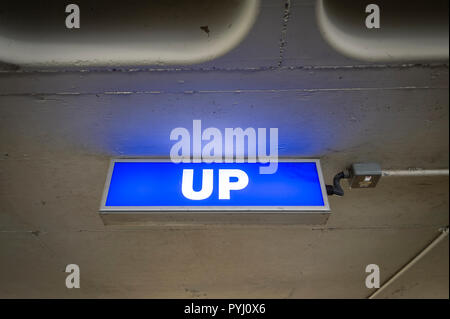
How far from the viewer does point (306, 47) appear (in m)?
1.36

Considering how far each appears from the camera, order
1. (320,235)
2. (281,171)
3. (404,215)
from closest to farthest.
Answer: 1. (281,171)
2. (404,215)
3. (320,235)

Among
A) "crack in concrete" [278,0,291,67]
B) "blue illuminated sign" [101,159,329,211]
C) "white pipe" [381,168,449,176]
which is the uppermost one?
"crack in concrete" [278,0,291,67]

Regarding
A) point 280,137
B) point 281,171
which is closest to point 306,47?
point 280,137

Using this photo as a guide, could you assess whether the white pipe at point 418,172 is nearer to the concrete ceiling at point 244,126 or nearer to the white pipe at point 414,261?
the concrete ceiling at point 244,126

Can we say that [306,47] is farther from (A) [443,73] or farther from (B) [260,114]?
(A) [443,73]

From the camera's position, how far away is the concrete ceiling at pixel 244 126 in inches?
56.9

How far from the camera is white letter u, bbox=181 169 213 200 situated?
1.44 m

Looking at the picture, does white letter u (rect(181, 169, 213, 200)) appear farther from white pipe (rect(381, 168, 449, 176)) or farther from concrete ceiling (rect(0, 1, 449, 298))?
white pipe (rect(381, 168, 449, 176))

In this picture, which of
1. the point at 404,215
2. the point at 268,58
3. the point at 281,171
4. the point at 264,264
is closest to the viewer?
the point at 268,58

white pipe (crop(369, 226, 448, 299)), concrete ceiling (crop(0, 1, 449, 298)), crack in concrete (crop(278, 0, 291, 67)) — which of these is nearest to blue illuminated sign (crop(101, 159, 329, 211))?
concrete ceiling (crop(0, 1, 449, 298))

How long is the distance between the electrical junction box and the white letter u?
0.85 m

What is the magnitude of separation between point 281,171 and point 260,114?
33cm

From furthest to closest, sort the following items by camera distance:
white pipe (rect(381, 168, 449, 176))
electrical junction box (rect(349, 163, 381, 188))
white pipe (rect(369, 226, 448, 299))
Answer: white pipe (rect(369, 226, 448, 299)) → white pipe (rect(381, 168, 449, 176)) → electrical junction box (rect(349, 163, 381, 188))

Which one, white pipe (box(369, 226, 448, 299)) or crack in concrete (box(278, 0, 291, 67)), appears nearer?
crack in concrete (box(278, 0, 291, 67))
